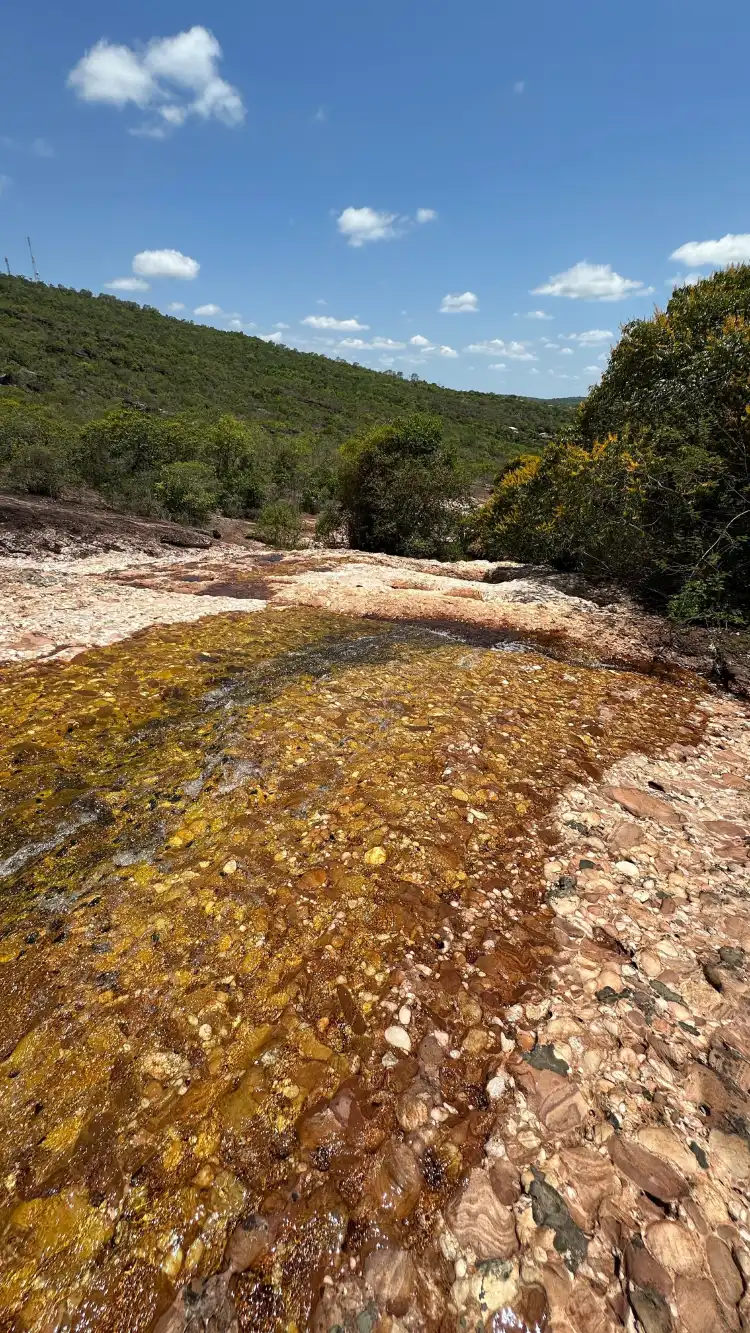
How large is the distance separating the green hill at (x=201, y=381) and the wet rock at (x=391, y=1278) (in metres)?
35.7

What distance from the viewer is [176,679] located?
24.5 ft

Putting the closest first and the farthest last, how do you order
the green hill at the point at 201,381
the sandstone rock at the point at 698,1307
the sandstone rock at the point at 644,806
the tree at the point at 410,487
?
1. the sandstone rock at the point at 698,1307
2. the sandstone rock at the point at 644,806
3. the tree at the point at 410,487
4. the green hill at the point at 201,381

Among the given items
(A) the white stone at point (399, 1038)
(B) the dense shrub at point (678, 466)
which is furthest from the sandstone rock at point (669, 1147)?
(B) the dense shrub at point (678, 466)

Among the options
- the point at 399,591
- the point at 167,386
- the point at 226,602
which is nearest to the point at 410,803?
the point at 226,602

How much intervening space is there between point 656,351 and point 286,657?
35.0 feet

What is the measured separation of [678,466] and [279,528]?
1545 centimetres

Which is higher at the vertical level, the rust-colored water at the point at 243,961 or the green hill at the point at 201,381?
the green hill at the point at 201,381

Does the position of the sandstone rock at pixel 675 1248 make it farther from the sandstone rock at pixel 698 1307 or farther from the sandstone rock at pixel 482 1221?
the sandstone rock at pixel 482 1221

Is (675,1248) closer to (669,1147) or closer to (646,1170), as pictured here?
(646,1170)

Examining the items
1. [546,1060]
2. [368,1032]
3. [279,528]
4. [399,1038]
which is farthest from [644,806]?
[279,528]

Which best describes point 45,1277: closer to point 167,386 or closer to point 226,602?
point 226,602

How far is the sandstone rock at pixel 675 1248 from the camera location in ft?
6.98

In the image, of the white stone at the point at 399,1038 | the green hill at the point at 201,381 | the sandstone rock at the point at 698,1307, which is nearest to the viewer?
the sandstone rock at the point at 698,1307

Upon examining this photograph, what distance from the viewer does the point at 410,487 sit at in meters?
20.8
